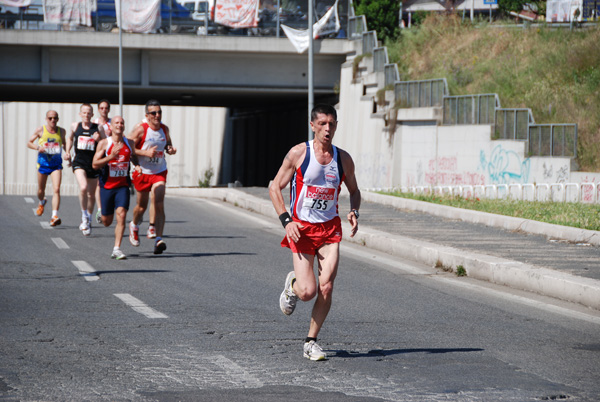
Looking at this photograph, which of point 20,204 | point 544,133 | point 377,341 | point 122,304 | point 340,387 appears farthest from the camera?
point 544,133

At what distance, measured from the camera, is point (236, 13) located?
114ft

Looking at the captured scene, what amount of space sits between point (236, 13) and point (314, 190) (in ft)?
94.8

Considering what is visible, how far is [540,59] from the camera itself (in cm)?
3241

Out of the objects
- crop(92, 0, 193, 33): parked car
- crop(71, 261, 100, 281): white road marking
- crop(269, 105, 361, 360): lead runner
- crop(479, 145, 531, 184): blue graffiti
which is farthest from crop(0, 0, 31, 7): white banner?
crop(269, 105, 361, 360): lead runner

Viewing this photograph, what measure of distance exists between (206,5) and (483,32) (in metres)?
10.8

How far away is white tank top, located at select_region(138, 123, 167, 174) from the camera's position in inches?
522

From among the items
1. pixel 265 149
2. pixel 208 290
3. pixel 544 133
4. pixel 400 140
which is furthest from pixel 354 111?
pixel 208 290

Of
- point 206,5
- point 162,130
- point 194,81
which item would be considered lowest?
point 162,130

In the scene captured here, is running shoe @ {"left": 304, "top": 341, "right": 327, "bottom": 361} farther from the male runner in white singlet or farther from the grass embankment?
the grass embankment

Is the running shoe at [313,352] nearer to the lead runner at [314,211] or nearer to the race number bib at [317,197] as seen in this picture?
the lead runner at [314,211]

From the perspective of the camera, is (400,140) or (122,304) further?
(400,140)

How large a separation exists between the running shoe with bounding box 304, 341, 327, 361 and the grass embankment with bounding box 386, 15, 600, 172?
A: 2010 cm

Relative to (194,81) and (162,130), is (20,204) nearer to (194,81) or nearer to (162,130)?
(162,130)

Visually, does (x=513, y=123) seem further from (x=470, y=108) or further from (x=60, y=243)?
A: (x=60, y=243)
